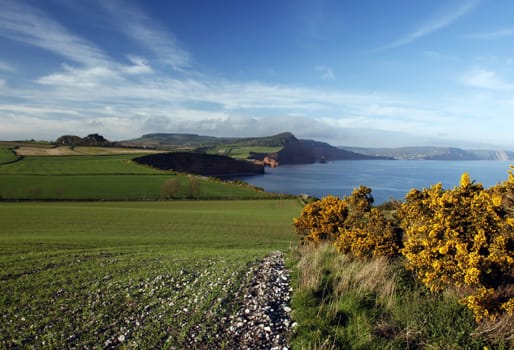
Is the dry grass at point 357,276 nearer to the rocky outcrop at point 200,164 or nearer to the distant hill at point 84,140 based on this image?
the rocky outcrop at point 200,164

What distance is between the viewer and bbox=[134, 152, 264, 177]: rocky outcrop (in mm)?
128375

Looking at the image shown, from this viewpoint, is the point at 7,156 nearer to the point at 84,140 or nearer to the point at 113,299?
the point at 84,140

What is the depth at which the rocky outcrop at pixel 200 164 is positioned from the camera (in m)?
128

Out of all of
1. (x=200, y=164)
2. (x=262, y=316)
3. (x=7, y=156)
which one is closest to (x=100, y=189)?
(x=7, y=156)

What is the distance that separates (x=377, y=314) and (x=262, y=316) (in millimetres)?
2670

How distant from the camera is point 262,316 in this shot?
23.8ft

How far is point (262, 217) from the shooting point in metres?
41.6

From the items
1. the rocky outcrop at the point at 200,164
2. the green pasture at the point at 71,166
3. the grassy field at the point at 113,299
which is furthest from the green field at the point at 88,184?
the grassy field at the point at 113,299

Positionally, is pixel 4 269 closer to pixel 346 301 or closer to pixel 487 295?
pixel 346 301

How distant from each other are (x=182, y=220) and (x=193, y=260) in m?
23.0

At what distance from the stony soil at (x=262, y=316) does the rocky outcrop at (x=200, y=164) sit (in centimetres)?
11255

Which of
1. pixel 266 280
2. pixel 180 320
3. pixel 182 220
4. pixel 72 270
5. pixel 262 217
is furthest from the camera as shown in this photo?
pixel 262 217

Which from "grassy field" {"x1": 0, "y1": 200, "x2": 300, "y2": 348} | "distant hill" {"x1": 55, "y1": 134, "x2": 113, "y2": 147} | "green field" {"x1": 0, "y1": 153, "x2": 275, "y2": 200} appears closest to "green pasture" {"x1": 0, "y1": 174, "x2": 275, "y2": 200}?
"green field" {"x1": 0, "y1": 153, "x2": 275, "y2": 200}

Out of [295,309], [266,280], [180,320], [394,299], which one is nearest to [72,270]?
[180,320]
